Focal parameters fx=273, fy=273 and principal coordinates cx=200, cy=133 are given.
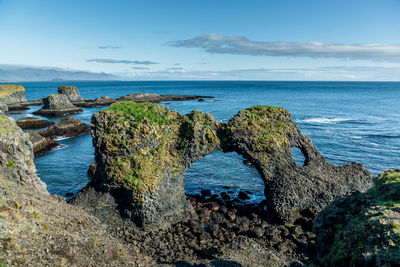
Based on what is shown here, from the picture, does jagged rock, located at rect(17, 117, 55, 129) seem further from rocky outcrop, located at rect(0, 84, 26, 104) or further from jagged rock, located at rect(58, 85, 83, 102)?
jagged rock, located at rect(58, 85, 83, 102)

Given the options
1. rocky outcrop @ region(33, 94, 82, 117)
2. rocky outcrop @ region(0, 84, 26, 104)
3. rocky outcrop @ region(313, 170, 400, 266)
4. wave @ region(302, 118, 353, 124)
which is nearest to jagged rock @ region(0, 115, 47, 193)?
rocky outcrop @ region(313, 170, 400, 266)

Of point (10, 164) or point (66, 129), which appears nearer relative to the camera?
point (10, 164)

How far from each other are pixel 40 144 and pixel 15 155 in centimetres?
3032

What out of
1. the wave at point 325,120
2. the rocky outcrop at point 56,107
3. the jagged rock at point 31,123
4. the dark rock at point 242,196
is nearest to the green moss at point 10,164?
the dark rock at point 242,196

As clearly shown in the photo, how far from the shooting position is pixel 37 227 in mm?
16516

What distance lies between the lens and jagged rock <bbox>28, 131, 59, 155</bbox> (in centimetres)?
4815

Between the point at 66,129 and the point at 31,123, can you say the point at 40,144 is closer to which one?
the point at 66,129

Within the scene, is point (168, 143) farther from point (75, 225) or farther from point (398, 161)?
point (398, 161)

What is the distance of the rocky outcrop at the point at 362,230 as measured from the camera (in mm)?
9266

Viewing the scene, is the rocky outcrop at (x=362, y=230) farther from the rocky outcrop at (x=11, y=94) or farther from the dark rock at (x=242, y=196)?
the rocky outcrop at (x=11, y=94)

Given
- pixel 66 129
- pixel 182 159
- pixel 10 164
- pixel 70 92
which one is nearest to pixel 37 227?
pixel 10 164

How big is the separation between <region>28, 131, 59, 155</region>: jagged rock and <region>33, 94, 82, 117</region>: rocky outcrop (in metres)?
42.6

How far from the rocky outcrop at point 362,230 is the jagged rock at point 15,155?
22228 mm

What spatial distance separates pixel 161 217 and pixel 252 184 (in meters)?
15.4
